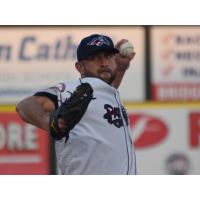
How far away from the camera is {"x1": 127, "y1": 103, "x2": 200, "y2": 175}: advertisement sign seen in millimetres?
5113

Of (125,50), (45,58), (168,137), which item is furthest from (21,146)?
(125,50)

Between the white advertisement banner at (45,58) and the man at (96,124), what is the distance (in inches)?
88.1

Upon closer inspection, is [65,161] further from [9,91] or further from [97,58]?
[9,91]

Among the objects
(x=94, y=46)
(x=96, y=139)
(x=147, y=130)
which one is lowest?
(x=147, y=130)

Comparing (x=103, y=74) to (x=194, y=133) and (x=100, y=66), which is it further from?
(x=194, y=133)

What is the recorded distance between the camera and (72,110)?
247 cm

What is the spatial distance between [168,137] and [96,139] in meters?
2.59

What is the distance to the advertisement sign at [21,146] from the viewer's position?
202 inches

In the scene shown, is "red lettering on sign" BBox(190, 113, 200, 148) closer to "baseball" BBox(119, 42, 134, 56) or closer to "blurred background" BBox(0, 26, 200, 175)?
"blurred background" BBox(0, 26, 200, 175)

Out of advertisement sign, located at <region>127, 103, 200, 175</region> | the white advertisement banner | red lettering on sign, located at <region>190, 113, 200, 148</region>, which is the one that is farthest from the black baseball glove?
red lettering on sign, located at <region>190, 113, 200, 148</region>

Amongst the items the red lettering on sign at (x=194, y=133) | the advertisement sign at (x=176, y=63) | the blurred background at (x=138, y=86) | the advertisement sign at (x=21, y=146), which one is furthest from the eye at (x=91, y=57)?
the red lettering on sign at (x=194, y=133)

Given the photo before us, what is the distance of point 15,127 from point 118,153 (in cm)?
256

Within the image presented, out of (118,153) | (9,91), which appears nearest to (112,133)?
(118,153)

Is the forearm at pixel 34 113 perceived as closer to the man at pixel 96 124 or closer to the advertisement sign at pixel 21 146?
the man at pixel 96 124
